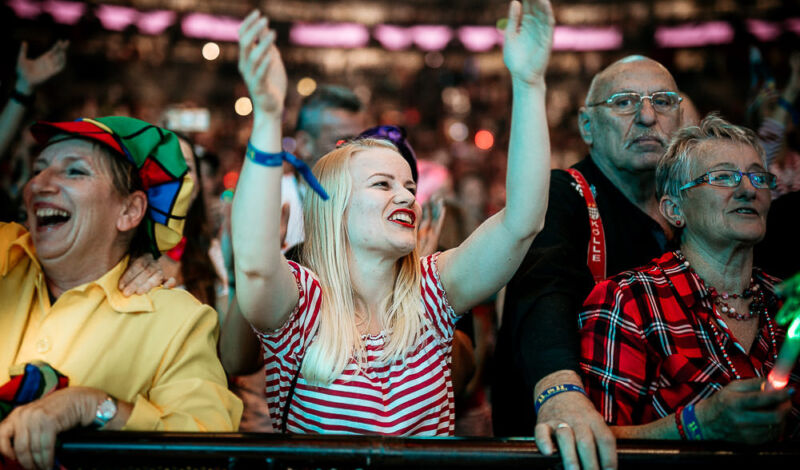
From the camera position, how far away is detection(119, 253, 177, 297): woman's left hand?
6.61 feet

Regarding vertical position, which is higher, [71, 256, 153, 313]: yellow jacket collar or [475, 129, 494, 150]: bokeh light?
[475, 129, 494, 150]: bokeh light

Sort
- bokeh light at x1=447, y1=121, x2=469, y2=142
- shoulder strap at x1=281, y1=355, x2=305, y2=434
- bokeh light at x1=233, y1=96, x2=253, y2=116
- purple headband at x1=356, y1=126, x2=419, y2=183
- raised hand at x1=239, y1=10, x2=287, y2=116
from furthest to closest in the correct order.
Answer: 1. bokeh light at x1=447, y1=121, x2=469, y2=142
2. bokeh light at x1=233, y1=96, x2=253, y2=116
3. purple headband at x1=356, y1=126, x2=419, y2=183
4. shoulder strap at x1=281, y1=355, x2=305, y2=434
5. raised hand at x1=239, y1=10, x2=287, y2=116

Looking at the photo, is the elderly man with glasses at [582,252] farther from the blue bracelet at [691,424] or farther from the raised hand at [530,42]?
the raised hand at [530,42]

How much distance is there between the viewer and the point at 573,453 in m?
1.54

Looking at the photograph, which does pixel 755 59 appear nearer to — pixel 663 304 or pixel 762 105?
pixel 762 105

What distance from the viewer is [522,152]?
5.82 ft

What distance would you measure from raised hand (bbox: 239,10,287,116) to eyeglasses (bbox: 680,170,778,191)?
4.31ft

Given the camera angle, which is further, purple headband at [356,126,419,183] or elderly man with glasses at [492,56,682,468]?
purple headband at [356,126,419,183]

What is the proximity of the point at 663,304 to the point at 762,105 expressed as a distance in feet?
9.07

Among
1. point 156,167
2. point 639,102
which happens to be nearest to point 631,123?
point 639,102

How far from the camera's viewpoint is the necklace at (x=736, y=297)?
80.4 inches

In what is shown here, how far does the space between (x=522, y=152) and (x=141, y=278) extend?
1.18 meters

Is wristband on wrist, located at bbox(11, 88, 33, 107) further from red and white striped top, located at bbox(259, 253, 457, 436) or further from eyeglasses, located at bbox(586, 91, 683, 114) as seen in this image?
eyeglasses, located at bbox(586, 91, 683, 114)

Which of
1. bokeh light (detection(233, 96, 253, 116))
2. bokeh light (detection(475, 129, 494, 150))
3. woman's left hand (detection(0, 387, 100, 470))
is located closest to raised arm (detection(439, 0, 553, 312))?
woman's left hand (detection(0, 387, 100, 470))
